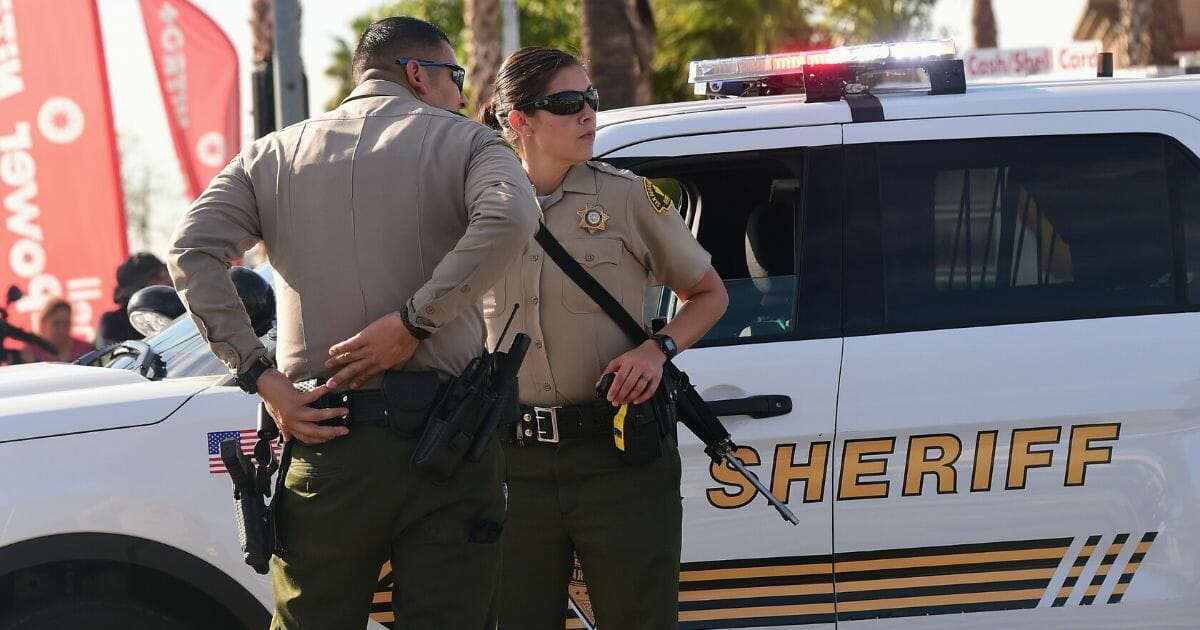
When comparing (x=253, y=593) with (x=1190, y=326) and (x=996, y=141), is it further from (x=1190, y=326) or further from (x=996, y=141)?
(x=1190, y=326)

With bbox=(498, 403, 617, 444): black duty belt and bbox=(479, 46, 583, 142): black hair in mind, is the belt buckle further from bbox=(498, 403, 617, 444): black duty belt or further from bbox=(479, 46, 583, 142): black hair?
bbox=(479, 46, 583, 142): black hair

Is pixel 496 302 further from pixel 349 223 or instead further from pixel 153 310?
pixel 153 310

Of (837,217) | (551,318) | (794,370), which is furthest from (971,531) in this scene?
(551,318)

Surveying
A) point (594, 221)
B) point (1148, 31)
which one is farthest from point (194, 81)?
point (1148, 31)

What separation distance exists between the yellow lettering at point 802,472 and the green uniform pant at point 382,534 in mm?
862

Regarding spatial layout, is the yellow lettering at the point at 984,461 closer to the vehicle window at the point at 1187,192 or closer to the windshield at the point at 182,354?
the vehicle window at the point at 1187,192

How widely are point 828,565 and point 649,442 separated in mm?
627

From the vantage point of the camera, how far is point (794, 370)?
3.42m

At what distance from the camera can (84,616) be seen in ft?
10.8

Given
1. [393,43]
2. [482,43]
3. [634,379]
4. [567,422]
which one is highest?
[393,43]

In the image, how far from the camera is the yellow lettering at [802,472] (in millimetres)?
3385

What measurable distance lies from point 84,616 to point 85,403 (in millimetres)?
476

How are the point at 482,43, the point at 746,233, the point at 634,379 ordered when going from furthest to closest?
the point at 482,43
the point at 746,233
the point at 634,379

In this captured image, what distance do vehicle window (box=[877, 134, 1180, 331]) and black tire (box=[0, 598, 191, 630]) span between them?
6.10ft
